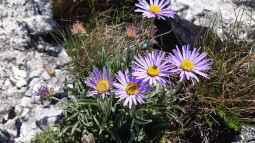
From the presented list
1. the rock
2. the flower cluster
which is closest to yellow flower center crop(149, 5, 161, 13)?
the flower cluster

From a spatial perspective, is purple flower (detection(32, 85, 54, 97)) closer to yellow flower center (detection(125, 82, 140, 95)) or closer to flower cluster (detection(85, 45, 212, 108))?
flower cluster (detection(85, 45, 212, 108))

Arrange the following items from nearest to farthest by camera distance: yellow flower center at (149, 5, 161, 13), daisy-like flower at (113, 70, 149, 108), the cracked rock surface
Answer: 1. daisy-like flower at (113, 70, 149, 108)
2. yellow flower center at (149, 5, 161, 13)
3. the cracked rock surface

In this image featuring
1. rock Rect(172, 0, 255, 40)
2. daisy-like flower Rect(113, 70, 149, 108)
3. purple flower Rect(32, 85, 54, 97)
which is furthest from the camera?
rock Rect(172, 0, 255, 40)

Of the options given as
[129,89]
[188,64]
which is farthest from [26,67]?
[188,64]

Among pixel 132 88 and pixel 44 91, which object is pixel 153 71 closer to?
pixel 132 88

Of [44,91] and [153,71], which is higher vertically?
[153,71]

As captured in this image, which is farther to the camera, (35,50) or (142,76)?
(35,50)

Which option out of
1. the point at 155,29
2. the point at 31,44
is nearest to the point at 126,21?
the point at 155,29
